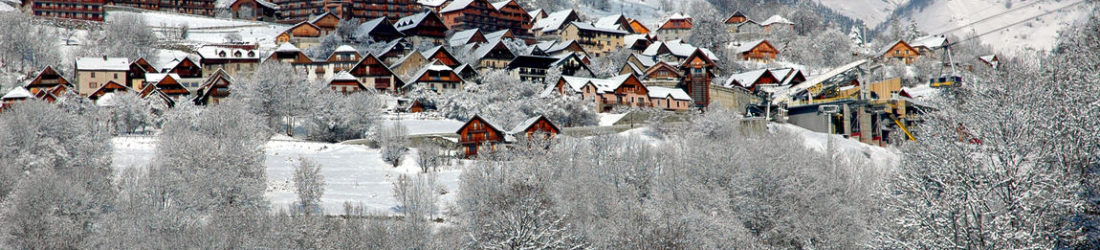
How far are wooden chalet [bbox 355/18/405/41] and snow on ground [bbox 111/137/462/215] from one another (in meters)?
43.0

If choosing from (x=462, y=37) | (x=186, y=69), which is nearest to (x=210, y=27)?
(x=186, y=69)

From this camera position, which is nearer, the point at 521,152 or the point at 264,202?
the point at 264,202

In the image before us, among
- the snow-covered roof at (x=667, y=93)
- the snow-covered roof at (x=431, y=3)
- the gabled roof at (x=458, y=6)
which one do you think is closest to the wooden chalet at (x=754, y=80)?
the snow-covered roof at (x=667, y=93)

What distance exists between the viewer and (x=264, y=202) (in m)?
52.9

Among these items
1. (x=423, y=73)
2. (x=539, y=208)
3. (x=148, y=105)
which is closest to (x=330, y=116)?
(x=148, y=105)

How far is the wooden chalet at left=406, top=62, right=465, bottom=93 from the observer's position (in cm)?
9225

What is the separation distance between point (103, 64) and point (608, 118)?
47044 mm

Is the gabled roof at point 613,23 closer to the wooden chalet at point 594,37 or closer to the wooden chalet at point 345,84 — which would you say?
the wooden chalet at point 594,37

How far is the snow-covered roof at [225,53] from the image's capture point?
96.8m

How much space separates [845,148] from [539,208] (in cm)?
3439

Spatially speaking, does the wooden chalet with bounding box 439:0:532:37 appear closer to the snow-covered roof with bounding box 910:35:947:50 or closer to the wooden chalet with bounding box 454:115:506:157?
the snow-covered roof with bounding box 910:35:947:50

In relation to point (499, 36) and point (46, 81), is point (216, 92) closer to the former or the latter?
point (46, 81)

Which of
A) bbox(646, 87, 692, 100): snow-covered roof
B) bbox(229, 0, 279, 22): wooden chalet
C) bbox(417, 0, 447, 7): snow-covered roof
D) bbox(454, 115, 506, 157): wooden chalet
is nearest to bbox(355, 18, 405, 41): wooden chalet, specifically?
bbox(229, 0, 279, 22): wooden chalet

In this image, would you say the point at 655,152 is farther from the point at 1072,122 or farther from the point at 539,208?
the point at 1072,122
